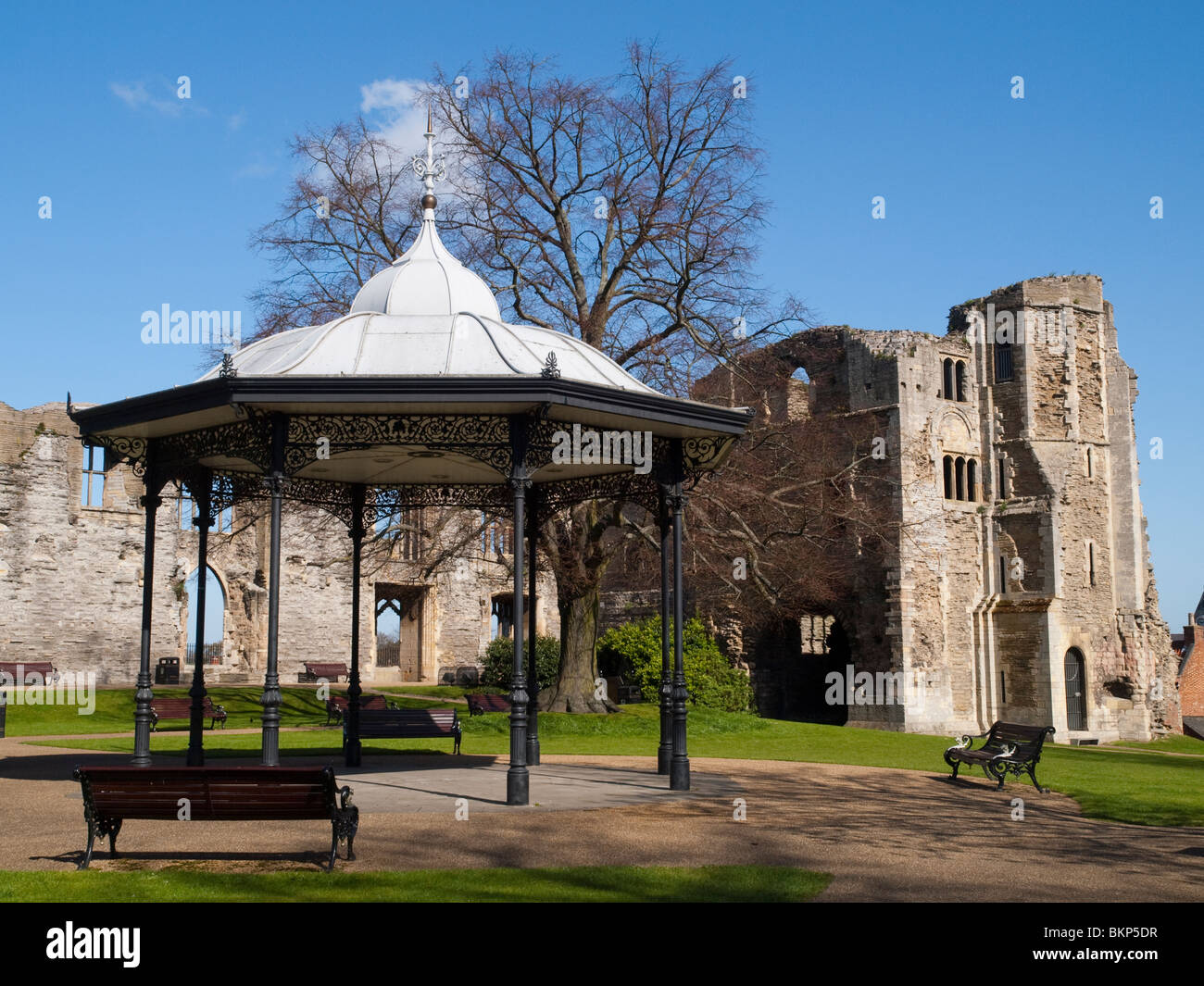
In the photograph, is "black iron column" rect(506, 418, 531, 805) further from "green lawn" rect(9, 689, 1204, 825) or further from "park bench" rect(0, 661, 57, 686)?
"park bench" rect(0, 661, 57, 686)

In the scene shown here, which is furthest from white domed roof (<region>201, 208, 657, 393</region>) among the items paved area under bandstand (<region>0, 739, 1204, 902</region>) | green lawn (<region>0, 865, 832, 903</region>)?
green lawn (<region>0, 865, 832, 903</region>)

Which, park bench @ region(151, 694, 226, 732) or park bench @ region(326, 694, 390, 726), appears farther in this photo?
park bench @ region(326, 694, 390, 726)

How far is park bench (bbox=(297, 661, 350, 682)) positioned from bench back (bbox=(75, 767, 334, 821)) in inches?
1214

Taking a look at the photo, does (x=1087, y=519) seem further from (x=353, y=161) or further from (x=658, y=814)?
(x=658, y=814)

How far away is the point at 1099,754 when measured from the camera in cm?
2691

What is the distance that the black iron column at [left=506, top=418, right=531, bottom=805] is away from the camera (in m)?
11.9

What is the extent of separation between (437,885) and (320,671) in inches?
1286

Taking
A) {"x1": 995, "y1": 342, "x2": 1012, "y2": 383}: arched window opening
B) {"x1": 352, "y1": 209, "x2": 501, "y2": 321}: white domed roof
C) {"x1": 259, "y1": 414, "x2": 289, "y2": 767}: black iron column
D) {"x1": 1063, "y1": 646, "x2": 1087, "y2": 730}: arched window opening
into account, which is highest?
{"x1": 995, "y1": 342, "x2": 1012, "y2": 383}: arched window opening

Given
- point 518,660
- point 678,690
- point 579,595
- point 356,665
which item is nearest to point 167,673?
point 579,595

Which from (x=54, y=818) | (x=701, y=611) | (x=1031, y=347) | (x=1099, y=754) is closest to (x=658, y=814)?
(x=54, y=818)

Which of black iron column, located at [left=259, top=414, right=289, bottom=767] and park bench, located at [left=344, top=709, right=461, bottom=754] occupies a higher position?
black iron column, located at [left=259, top=414, right=289, bottom=767]

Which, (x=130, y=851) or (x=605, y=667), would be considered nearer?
(x=130, y=851)

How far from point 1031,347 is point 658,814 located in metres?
33.0

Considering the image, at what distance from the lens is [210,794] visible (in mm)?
8633
